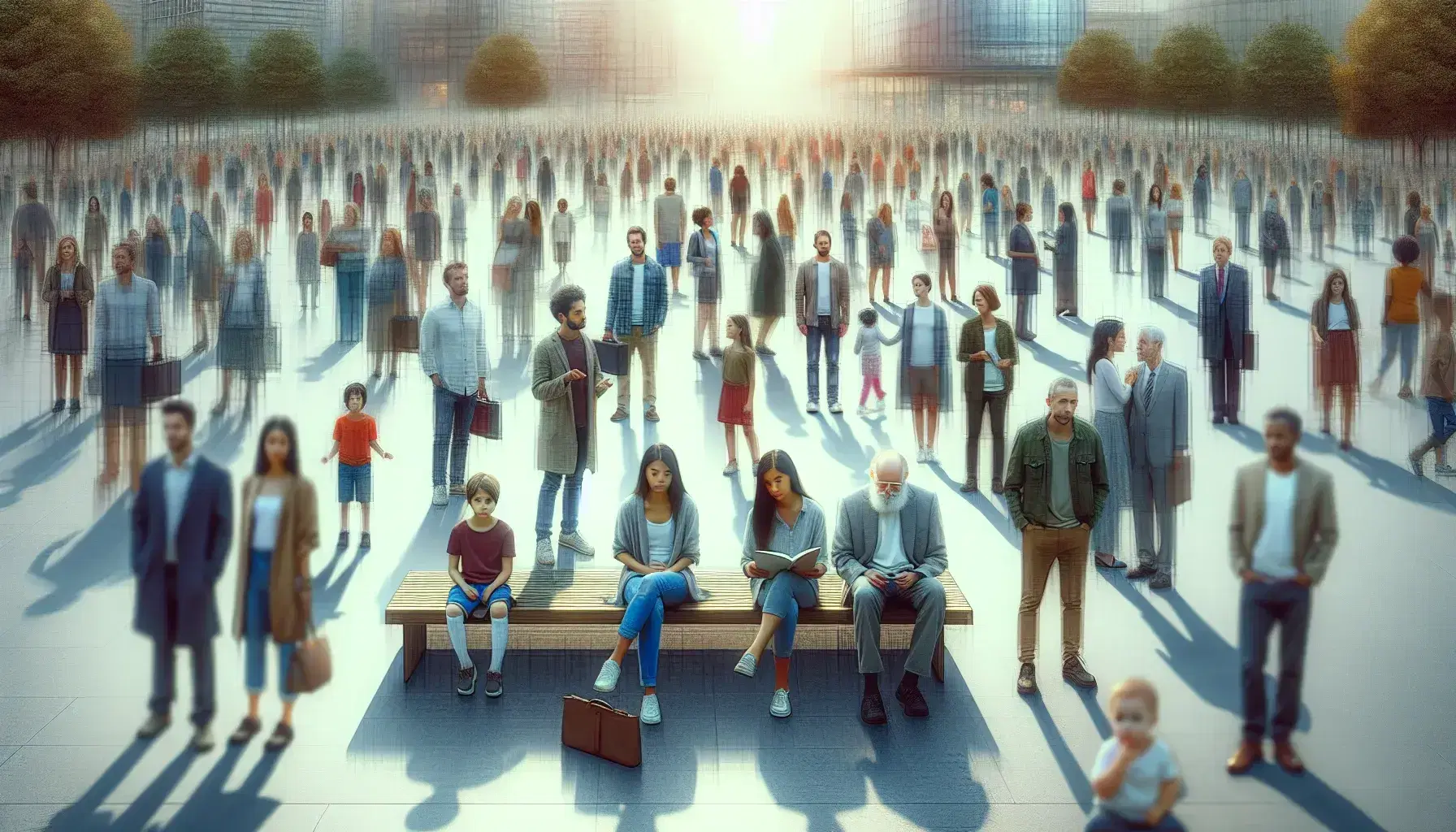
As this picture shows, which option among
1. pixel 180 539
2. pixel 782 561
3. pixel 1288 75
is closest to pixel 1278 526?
pixel 782 561

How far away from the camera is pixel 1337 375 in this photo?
12.9 m

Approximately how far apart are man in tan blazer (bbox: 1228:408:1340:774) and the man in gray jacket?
436 centimetres

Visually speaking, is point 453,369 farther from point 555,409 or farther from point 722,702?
point 722,702

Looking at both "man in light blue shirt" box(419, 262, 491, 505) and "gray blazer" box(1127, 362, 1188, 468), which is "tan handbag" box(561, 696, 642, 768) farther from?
"man in light blue shirt" box(419, 262, 491, 505)

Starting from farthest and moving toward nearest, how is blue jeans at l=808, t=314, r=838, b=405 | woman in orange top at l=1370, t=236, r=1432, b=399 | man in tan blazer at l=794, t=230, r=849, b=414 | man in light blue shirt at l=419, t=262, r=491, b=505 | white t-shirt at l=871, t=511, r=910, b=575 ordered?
blue jeans at l=808, t=314, r=838, b=405 → man in tan blazer at l=794, t=230, r=849, b=414 → woman in orange top at l=1370, t=236, r=1432, b=399 → man in light blue shirt at l=419, t=262, r=491, b=505 → white t-shirt at l=871, t=511, r=910, b=575

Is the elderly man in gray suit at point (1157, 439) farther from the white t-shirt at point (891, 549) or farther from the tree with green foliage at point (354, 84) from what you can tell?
the tree with green foliage at point (354, 84)

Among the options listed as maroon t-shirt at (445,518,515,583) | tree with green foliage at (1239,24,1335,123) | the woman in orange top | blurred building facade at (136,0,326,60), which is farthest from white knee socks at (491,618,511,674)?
blurred building facade at (136,0,326,60)

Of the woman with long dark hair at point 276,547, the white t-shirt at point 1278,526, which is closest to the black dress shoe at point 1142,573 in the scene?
the white t-shirt at point 1278,526

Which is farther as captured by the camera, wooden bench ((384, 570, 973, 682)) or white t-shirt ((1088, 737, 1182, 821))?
wooden bench ((384, 570, 973, 682))

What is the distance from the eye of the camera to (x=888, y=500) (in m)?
7.57

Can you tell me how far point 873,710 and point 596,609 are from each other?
1.45 meters

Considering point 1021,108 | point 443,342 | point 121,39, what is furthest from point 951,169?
point 1021,108

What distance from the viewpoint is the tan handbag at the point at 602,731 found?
22.3 ft

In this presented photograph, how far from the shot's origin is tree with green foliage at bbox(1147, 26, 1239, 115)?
58.2 metres
